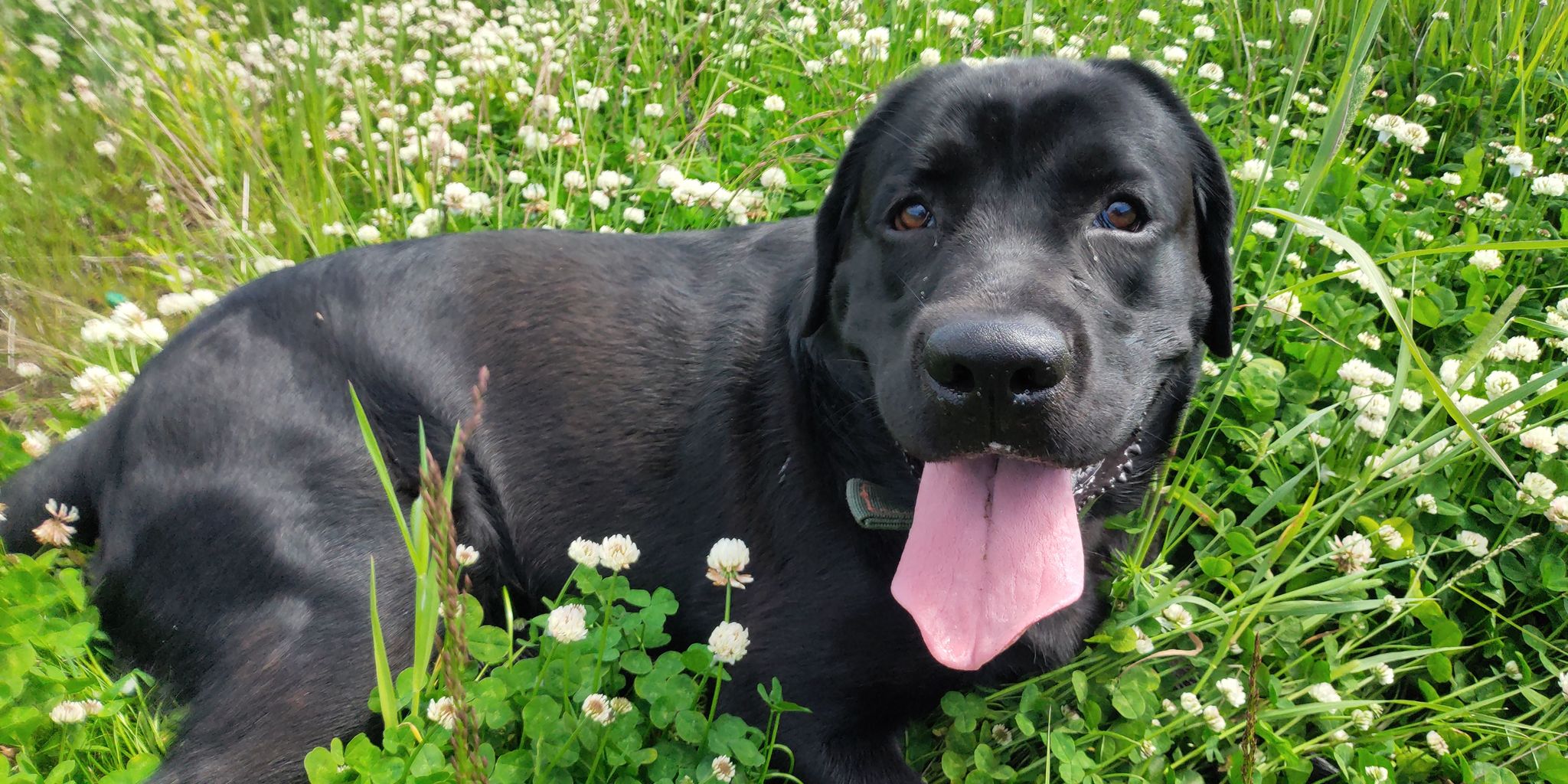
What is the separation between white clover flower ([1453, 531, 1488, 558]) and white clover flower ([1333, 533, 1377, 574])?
249 millimetres

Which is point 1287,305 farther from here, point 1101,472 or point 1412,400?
point 1101,472

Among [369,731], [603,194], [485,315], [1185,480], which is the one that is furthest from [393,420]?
[1185,480]

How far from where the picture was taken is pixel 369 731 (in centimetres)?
219

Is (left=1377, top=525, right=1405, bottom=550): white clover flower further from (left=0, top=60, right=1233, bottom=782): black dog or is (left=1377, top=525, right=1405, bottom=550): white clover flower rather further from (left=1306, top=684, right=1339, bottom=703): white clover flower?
(left=0, top=60, right=1233, bottom=782): black dog

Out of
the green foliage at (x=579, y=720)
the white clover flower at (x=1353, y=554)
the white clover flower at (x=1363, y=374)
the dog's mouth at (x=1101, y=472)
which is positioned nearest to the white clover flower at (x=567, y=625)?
the green foliage at (x=579, y=720)

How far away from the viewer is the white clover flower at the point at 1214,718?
1993 millimetres

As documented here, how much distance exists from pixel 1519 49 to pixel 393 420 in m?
4.14

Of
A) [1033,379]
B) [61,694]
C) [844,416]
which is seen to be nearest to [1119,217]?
Answer: [1033,379]

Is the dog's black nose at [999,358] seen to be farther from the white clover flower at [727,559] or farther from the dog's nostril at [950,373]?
the white clover flower at [727,559]

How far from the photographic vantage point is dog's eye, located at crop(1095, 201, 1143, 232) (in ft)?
6.82

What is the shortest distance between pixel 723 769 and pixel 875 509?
2.13 ft

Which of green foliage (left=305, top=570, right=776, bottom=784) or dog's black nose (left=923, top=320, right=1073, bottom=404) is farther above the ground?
dog's black nose (left=923, top=320, right=1073, bottom=404)

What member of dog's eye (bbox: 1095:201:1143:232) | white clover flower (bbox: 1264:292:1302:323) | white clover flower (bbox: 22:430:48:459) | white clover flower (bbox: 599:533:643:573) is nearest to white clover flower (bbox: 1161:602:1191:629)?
dog's eye (bbox: 1095:201:1143:232)

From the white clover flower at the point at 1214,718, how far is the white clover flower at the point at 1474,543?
81cm
